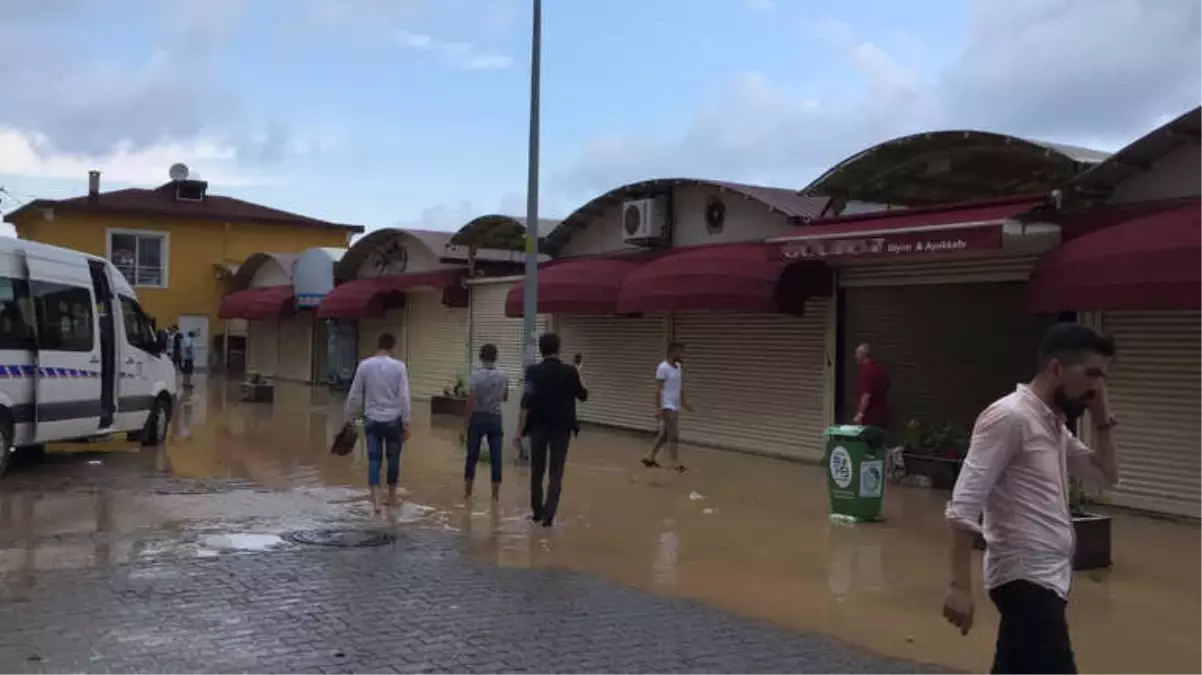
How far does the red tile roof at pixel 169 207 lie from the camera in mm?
40094

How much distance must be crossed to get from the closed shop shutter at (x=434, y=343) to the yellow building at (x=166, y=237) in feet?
49.8

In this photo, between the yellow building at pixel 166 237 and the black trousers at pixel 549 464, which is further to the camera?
the yellow building at pixel 166 237

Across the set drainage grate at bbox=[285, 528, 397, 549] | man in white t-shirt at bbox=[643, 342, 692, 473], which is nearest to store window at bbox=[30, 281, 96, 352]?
drainage grate at bbox=[285, 528, 397, 549]

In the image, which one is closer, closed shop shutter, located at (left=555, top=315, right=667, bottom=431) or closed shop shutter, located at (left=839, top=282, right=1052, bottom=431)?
closed shop shutter, located at (left=839, top=282, right=1052, bottom=431)

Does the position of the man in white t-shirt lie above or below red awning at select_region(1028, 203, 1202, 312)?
below

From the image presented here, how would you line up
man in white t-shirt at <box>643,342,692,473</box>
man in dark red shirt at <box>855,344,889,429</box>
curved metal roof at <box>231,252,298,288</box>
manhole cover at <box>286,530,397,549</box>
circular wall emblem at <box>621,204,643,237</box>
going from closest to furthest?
manhole cover at <box>286,530,397,549</box>
man in dark red shirt at <box>855,344,889,429</box>
man in white t-shirt at <box>643,342,692,473</box>
circular wall emblem at <box>621,204,643,237</box>
curved metal roof at <box>231,252,298,288</box>

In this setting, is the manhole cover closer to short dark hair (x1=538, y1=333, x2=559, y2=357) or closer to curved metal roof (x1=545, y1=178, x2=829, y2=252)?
short dark hair (x1=538, y1=333, x2=559, y2=357)

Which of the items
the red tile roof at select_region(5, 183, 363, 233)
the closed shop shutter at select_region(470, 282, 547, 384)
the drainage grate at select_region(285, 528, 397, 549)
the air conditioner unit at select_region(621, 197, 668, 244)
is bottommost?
the drainage grate at select_region(285, 528, 397, 549)

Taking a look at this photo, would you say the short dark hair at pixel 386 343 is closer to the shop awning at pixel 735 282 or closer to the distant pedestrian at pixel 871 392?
the distant pedestrian at pixel 871 392

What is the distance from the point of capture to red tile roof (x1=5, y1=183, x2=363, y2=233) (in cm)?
4009

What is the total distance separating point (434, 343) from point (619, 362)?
842 centimetres

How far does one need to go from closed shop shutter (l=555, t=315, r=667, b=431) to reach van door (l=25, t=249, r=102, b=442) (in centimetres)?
939

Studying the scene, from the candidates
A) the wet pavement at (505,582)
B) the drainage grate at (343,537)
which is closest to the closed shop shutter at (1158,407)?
the wet pavement at (505,582)

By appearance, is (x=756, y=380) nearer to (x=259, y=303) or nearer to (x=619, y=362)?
(x=619, y=362)
